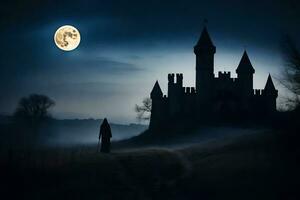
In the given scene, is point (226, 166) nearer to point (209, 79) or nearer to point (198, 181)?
point (198, 181)

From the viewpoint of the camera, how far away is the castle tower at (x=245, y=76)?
203 ft

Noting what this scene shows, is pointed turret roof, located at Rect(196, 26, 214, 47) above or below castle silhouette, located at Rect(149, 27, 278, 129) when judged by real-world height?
above

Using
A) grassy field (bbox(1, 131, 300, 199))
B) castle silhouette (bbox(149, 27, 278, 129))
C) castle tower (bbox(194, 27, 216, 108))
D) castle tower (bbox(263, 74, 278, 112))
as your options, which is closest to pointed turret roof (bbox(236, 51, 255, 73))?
castle silhouette (bbox(149, 27, 278, 129))

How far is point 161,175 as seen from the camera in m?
21.7

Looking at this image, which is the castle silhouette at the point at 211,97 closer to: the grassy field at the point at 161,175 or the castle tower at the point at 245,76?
the castle tower at the point at 245,76

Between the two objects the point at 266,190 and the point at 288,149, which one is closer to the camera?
the point at 266,190

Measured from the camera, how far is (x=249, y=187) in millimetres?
18734

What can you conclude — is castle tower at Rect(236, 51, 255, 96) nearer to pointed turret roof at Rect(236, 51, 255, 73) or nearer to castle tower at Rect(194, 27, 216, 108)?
pointed turret roof at Rect(236, 51, 255, 73)

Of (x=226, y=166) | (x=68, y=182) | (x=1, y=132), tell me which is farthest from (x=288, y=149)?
(x=1, y=132)

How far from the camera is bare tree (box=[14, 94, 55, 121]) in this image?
71.6 m

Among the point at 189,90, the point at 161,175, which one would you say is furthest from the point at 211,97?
the point at 161,175

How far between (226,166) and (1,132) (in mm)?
45338

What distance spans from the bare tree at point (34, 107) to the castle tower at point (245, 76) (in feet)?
105

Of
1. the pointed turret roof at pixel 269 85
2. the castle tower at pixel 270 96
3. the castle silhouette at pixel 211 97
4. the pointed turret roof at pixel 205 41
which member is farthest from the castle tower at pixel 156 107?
the pointed turret roof at pixel 269 85
